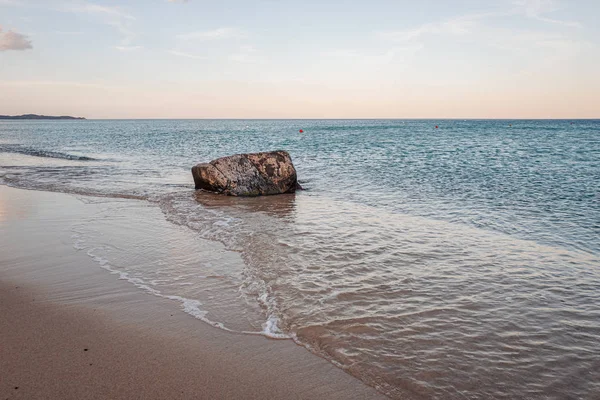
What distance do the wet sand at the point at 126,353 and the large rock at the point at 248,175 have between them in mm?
7462

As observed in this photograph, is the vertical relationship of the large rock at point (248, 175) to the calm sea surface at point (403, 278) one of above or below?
above

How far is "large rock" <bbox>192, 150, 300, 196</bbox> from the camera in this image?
12617 millimetres

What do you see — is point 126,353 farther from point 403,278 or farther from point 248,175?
point 248,175

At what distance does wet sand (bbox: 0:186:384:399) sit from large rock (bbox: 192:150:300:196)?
7462mm

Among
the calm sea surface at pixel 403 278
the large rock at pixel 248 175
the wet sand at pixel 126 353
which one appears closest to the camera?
the wet sand at pixel 126 353

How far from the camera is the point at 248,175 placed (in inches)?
503

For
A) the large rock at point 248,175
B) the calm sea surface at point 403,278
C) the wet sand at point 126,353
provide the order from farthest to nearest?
the large rock at point 248,175 → the calm sea surface at point 403,278 → the wet sand at point 126,353

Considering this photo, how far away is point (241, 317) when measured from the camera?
4254mm

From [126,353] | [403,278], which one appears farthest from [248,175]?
[126,353]

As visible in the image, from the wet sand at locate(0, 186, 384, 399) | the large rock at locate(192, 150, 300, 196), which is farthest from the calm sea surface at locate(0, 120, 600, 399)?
the large rock at locate(192, 150, 300, 196)

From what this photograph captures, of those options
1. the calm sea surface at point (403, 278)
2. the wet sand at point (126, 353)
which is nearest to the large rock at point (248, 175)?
the calm sea surface at point (403, 278)

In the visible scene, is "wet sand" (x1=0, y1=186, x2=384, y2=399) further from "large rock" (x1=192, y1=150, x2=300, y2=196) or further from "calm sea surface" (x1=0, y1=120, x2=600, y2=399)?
"large rock" (x1=192, y1=150, x2=300, y2=196)

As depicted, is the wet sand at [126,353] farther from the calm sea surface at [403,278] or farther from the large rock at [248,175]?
the large rock at [248,175]

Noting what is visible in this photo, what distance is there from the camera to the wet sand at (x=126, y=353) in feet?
9.81
